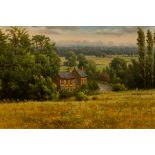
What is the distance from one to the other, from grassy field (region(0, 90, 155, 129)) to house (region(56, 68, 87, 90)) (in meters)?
0.19

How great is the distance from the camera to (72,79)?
315 inches

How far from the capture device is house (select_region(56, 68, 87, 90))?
799 cm

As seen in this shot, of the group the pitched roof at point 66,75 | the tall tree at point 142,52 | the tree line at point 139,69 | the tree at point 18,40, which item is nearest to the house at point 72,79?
the pitched roof at point 66,75

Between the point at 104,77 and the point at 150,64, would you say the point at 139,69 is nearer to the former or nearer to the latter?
the point at 150,64

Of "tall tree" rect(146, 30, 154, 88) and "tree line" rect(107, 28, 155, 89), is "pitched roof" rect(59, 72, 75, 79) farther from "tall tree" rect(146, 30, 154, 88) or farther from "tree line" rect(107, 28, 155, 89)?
"tall tree" rect(146, 30, 154, 88)

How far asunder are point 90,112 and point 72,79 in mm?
452

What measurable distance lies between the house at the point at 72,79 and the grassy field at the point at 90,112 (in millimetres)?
192

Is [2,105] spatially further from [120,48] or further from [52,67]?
[120,48]

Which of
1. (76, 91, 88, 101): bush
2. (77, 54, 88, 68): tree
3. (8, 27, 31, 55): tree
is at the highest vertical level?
(8, 27, 31, 55): tree

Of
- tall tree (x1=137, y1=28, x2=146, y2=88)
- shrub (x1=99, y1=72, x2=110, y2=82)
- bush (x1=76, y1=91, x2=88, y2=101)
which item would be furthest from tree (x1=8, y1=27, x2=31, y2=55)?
tall tree (x1=137, y1=28, x2=146, y2=88)

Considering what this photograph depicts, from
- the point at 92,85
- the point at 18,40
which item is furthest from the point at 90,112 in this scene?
the point at 18,40

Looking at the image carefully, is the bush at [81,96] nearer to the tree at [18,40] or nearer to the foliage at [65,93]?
the foliage at [65,93]

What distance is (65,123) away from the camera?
787 cm
